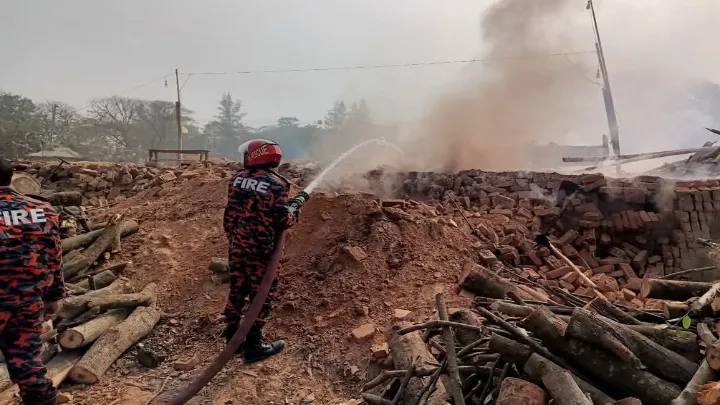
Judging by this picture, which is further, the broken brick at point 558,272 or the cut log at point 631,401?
the broken brick at point 558,272

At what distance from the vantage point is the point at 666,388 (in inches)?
99.8

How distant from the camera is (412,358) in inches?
137

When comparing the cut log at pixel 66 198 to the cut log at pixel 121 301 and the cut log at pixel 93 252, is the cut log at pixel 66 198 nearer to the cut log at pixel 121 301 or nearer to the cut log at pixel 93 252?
the cut log at pixel 93 252

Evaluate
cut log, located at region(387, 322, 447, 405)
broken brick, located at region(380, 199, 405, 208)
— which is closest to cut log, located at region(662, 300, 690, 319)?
cut log, located at region(387, 322, 447, 405)

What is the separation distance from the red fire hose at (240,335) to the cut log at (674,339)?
105 inches

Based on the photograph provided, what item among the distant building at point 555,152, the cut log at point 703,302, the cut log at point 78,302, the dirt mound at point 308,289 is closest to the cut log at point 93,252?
the dirt mound at point 308,289

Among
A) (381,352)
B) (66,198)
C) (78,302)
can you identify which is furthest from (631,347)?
(66,198)

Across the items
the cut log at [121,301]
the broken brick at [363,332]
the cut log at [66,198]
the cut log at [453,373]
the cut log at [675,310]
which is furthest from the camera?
the cut log at [66,198]

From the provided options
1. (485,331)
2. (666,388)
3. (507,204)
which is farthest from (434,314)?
(507,204)

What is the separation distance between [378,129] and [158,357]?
60.8 ft

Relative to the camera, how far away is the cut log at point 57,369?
3.62 m

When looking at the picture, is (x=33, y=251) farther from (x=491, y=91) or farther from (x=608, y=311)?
(x=491, y=91)

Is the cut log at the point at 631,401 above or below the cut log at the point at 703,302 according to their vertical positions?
below

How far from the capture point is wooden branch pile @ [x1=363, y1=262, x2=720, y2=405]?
2.52 meters
